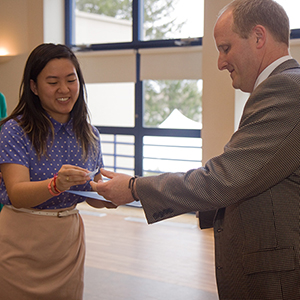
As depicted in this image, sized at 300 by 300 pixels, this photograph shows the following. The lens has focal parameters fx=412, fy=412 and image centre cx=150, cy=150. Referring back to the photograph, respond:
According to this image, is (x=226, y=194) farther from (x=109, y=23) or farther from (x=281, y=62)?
(x=109, y=23)

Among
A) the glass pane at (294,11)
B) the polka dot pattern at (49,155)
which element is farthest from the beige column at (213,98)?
the polka dot pattern at (49,155)

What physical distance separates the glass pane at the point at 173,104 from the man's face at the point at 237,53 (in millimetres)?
4483

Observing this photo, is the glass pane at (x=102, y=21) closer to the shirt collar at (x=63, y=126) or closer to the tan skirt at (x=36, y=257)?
the shirt collar at (x=63, y=126)

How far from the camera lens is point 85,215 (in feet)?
19.0

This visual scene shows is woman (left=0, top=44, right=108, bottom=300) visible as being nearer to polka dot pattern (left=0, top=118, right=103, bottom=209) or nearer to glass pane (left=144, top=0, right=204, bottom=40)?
polka dot pattern (left=0, top=118, right=103, bottom=209)

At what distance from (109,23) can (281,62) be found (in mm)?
5477

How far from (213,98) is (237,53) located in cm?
365

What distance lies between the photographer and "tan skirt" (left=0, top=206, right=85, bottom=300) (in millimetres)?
1621

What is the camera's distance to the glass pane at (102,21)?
251 inches

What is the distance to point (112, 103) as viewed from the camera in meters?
6.69

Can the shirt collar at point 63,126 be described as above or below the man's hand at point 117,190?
above

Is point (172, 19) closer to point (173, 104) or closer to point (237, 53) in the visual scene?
point (173, 104)

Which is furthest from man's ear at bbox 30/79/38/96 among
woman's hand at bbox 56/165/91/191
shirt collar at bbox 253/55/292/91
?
shirt collar at bbox 253/55/292/91

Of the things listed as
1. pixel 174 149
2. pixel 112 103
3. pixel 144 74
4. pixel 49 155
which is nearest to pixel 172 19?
pixel 144 74
